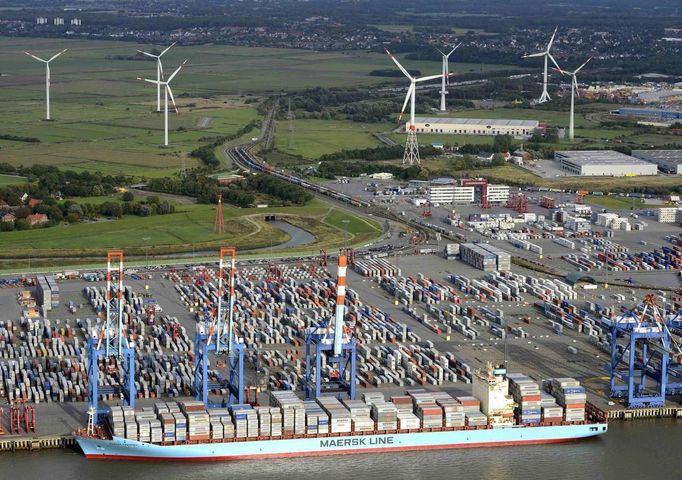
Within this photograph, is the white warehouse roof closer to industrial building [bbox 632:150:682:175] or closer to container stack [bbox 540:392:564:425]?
industrial building [bbox 632:150:682:175]

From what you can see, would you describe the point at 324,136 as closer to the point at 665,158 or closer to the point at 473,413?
the point at 665,158

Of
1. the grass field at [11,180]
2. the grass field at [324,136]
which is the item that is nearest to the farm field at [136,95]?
the grass field at [324,136]

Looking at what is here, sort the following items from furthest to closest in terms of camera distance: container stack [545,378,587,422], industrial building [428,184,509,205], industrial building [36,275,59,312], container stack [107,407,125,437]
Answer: industrial building [428,184,509,205] → industrial building [36,275,59,312] → container stack [545,378,587,422] → container stack [107,407,125,437]

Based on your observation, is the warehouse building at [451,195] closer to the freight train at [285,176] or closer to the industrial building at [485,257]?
the freight train at [285,176]

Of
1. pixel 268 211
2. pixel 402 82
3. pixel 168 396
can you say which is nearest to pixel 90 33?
pixel 402 82

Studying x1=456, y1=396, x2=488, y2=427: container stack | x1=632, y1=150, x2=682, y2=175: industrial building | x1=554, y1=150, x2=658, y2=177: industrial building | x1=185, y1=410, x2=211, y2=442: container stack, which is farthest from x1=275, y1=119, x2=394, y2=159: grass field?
x1=185, y1=410, x2=211, y2=442: container stack

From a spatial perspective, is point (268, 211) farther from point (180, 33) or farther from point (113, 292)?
point (180, 33)
